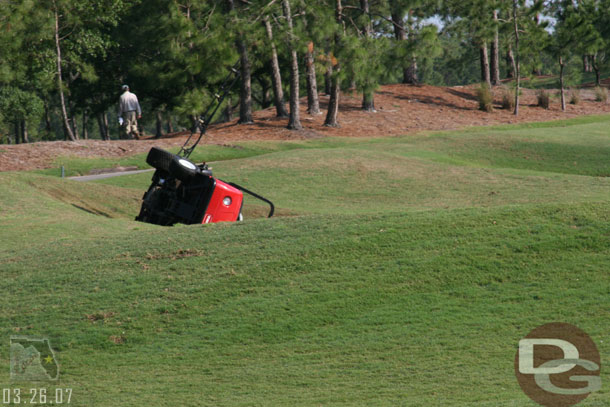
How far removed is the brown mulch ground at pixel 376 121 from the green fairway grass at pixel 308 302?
12.6 metres

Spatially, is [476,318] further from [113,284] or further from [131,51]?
[131,51]

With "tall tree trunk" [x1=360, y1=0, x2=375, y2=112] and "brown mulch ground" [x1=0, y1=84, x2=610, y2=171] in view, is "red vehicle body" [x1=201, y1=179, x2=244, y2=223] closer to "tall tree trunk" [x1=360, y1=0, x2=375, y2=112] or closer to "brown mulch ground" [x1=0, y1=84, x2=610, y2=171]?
"brown mulch ground" [x1=0, y1=84, x2=610, y2=171]

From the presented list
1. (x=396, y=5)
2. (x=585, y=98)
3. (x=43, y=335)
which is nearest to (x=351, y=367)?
(x=43, y=335)

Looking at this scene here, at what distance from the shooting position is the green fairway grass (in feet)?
21.1

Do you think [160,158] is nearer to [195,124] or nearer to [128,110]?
[128,110]

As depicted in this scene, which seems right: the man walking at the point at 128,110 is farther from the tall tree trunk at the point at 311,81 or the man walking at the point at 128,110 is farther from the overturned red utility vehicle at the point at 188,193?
the overturned red utility vehicle at the point at 188,193

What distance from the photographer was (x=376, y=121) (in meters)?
34.7

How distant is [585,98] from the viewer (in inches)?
1793

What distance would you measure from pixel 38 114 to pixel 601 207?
5045cm

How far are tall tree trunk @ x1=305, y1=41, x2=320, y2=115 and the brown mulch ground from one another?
497mm

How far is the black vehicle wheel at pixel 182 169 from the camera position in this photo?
12.3 metres

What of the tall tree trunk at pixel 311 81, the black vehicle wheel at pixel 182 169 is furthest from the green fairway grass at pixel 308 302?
the tall tree trunk at pixel 311 81

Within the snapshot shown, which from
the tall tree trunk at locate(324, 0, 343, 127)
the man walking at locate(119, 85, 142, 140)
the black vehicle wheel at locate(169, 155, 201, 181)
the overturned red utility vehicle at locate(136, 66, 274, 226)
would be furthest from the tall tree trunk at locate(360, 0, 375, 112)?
the black vehicle wheel at locate(169, 155, 201, 181)

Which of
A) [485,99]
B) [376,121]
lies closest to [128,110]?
[376,121]
